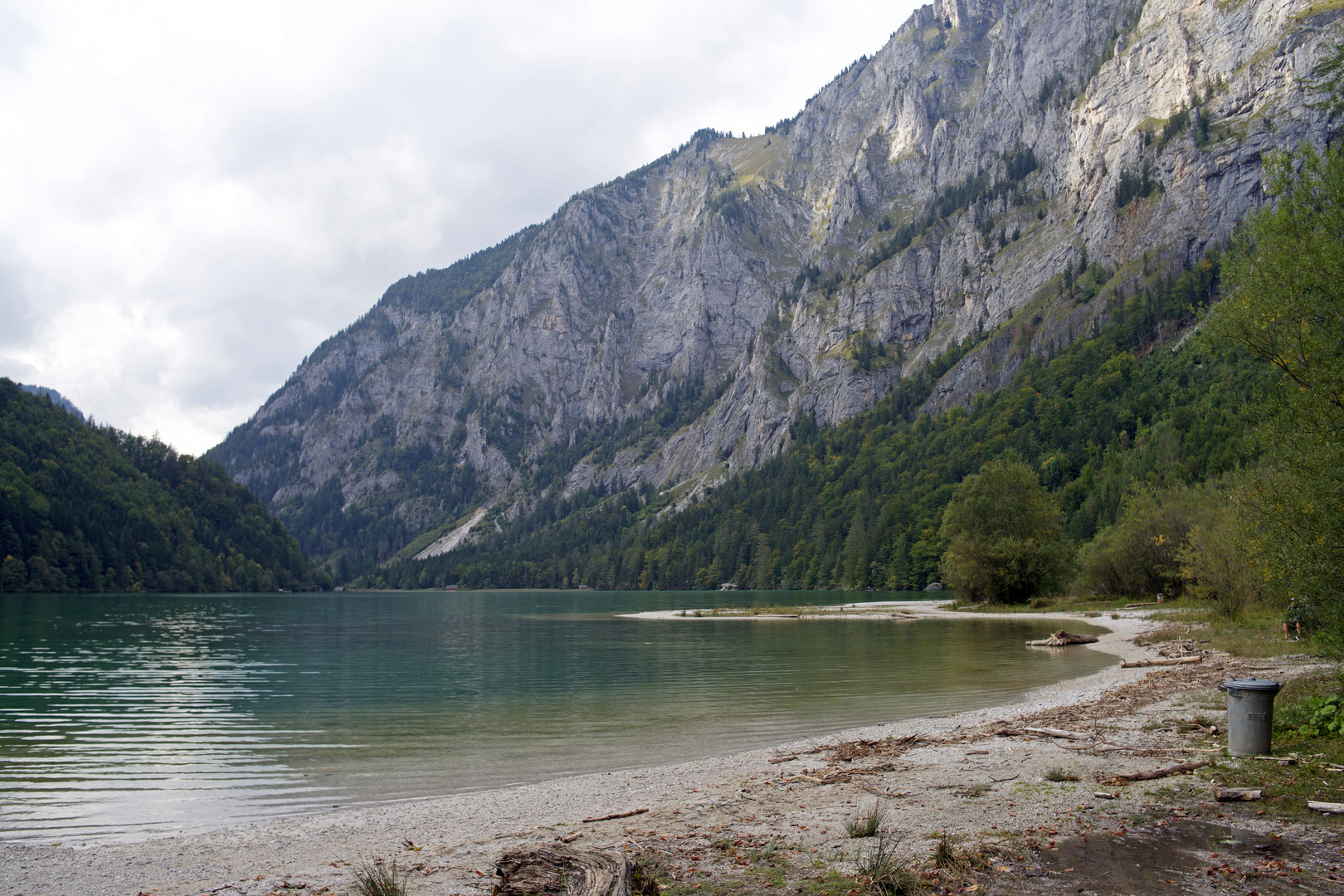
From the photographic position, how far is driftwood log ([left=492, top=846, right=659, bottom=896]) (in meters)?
7.00

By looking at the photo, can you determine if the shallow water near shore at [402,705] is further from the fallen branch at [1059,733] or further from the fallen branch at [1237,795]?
the fallen branch at [1237,795]

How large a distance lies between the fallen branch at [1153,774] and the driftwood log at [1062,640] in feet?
95.8

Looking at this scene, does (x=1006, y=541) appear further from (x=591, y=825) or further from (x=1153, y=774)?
(x=591, y=825)

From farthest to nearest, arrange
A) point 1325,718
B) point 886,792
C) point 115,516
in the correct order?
point 115,516 → point 1325,718 → point 886,792

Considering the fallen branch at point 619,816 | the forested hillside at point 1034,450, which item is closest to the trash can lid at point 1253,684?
the fallen branch at point 619,816

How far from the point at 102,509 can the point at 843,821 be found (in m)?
171

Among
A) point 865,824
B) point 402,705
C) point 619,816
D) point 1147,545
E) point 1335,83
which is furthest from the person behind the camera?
point 1147,545

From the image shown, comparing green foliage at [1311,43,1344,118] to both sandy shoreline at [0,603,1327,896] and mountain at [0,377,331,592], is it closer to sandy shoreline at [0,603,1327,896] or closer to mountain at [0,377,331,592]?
sandy shoreline at [0,603,1327,896]

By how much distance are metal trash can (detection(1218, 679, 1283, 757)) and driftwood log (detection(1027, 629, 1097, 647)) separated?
94.1 ft

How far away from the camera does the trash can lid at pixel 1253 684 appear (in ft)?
39.4

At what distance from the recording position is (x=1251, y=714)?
12.2 m

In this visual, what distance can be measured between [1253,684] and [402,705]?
2515 cm

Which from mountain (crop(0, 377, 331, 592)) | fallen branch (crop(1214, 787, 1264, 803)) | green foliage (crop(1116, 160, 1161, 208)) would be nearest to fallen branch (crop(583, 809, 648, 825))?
fallen branch (crop(1214, 787, 1264, 803))

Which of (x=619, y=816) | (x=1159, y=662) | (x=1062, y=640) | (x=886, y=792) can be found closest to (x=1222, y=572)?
(x=1062, y=640)
